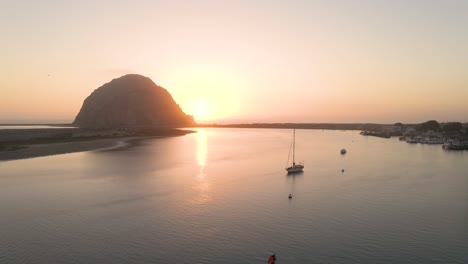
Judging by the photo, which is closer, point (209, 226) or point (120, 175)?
point (209, 226)

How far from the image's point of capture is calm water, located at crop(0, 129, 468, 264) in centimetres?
2321

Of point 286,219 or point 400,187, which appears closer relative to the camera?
point 286,219

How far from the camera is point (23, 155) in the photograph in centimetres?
7812

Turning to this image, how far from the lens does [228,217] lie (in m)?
31.7

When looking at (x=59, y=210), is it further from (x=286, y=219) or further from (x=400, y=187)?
(x=400, y=187)

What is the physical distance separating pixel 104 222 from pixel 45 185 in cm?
2199

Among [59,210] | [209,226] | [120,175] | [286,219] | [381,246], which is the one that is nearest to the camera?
[381,246]

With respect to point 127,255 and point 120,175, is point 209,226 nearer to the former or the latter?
point 127,255

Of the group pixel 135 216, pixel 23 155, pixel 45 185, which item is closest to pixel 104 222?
pixel 135 216

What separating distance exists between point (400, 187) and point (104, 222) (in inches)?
1686

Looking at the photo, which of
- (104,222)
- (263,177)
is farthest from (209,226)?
(263,177)

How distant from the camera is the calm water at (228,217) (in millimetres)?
23213

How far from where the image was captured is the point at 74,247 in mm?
23906

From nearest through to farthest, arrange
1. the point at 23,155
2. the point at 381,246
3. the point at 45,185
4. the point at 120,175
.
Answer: the point at 381,246
the point at 45,185
the point at 120,175
the point at 23,155
